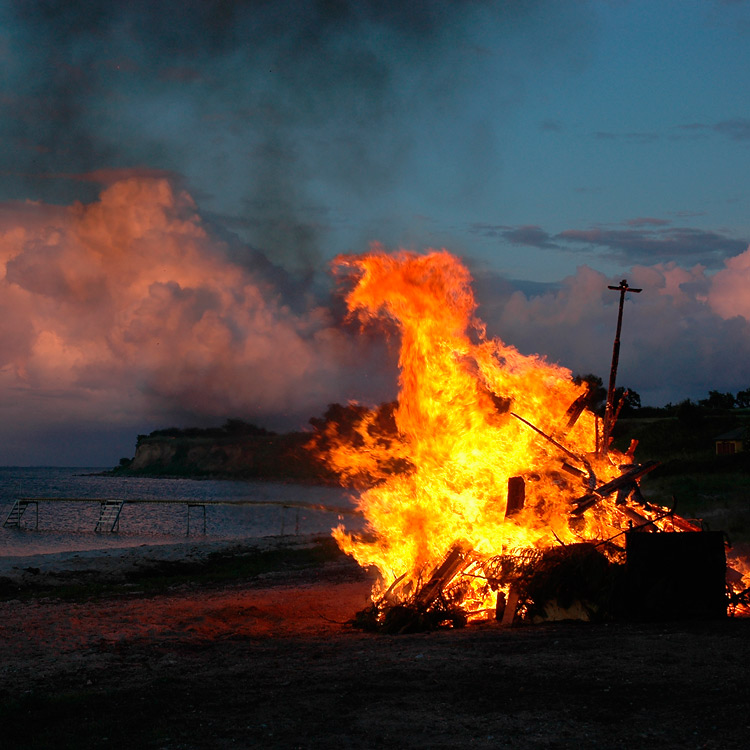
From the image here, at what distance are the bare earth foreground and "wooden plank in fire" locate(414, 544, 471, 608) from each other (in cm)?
77

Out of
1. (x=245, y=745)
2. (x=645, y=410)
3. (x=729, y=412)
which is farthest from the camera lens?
(x=645, y=410)

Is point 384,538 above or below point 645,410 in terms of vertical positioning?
below

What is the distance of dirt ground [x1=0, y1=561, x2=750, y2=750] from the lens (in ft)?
24.1

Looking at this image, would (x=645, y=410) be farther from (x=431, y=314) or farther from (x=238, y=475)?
(x=238, y=475)

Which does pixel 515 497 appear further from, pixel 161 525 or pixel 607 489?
pixel 161 525

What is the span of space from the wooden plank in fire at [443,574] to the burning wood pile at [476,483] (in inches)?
0.8

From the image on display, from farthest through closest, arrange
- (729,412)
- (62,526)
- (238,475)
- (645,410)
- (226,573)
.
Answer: (238,475), (645,410), (729,412), (62,526), (226,573)

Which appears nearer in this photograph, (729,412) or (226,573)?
(226,573)

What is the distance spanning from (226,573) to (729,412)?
206 feet

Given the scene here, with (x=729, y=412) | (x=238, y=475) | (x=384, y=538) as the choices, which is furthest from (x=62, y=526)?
(x=238, y=475)

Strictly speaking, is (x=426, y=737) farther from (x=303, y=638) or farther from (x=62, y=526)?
(x=62, y=526)

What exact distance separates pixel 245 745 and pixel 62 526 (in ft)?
167

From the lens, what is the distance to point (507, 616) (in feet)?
42.0

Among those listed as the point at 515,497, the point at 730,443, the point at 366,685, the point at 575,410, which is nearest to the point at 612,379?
the point at 575,410
